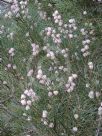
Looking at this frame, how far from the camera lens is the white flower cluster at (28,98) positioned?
2.43 meters

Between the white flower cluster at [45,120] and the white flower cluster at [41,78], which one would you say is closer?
the white flower cluster at [45,120]

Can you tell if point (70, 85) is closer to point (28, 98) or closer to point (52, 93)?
point (52, 93)

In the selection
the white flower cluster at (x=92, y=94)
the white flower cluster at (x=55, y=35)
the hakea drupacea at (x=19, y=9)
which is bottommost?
the white flower cluster at (x=92, y=94)

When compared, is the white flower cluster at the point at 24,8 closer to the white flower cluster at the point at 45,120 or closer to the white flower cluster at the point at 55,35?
the white flower cluster at the point at 55,35

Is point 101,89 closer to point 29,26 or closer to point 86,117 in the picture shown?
point 86,117

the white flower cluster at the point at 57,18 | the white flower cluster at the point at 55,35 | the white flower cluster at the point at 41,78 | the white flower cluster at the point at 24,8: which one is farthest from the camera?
the white flower cluster at the point at 24,8

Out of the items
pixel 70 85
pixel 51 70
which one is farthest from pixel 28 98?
pixel 51 70

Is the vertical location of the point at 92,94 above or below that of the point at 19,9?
below

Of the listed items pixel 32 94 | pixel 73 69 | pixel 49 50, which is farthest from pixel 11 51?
pixel 32 94

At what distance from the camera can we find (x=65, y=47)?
125 inches

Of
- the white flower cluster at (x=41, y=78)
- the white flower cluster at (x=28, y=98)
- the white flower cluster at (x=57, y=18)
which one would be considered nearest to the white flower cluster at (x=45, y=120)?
the white flower cluster at (x=28, y=98)

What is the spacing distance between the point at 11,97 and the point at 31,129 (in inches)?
17.4

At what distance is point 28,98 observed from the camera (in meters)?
2.50

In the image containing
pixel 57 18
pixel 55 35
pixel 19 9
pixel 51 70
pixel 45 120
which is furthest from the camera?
pixel 19 9
